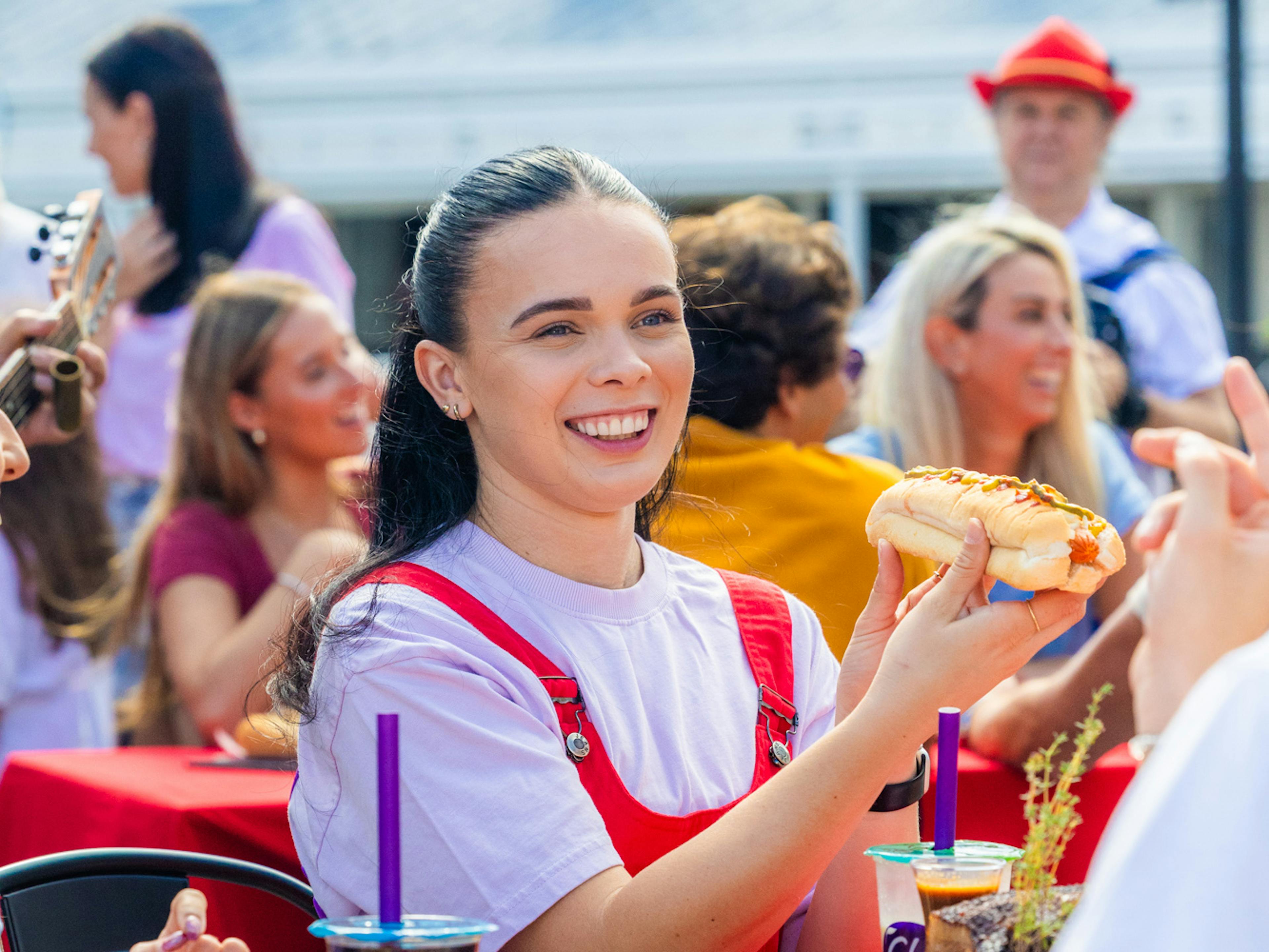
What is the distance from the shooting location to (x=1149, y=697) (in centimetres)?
250

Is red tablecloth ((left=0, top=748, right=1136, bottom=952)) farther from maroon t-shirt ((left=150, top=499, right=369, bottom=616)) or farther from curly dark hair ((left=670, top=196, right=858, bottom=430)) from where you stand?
curly dark hair ((left=670, top=196, right=858, bottom=430))

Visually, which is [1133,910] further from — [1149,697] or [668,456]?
[1149,697]

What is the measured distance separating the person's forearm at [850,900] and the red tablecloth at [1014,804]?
2.61 feet

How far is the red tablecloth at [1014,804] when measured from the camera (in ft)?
9.14

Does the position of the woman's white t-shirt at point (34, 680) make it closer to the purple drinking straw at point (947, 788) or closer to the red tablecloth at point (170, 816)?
the red tablecloth at point (170, 816)

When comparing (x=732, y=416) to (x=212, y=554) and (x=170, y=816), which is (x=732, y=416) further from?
(x=170, y=816)

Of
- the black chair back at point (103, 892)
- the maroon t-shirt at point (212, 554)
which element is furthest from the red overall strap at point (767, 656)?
the maroon t-shirt at point (212, 554)

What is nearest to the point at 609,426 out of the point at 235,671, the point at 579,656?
the point at 579,656

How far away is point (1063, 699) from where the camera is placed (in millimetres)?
2834

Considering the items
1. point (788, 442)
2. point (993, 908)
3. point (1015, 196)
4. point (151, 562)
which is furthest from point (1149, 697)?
point (1015, 196)

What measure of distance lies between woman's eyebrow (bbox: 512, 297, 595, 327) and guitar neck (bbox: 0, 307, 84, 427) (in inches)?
35.1

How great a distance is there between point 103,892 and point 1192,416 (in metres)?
3.65

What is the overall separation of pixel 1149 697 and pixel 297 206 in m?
3.23

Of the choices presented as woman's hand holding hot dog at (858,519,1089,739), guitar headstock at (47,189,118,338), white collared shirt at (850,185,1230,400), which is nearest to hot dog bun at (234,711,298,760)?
guitar headstock at (47,189,118,338)
